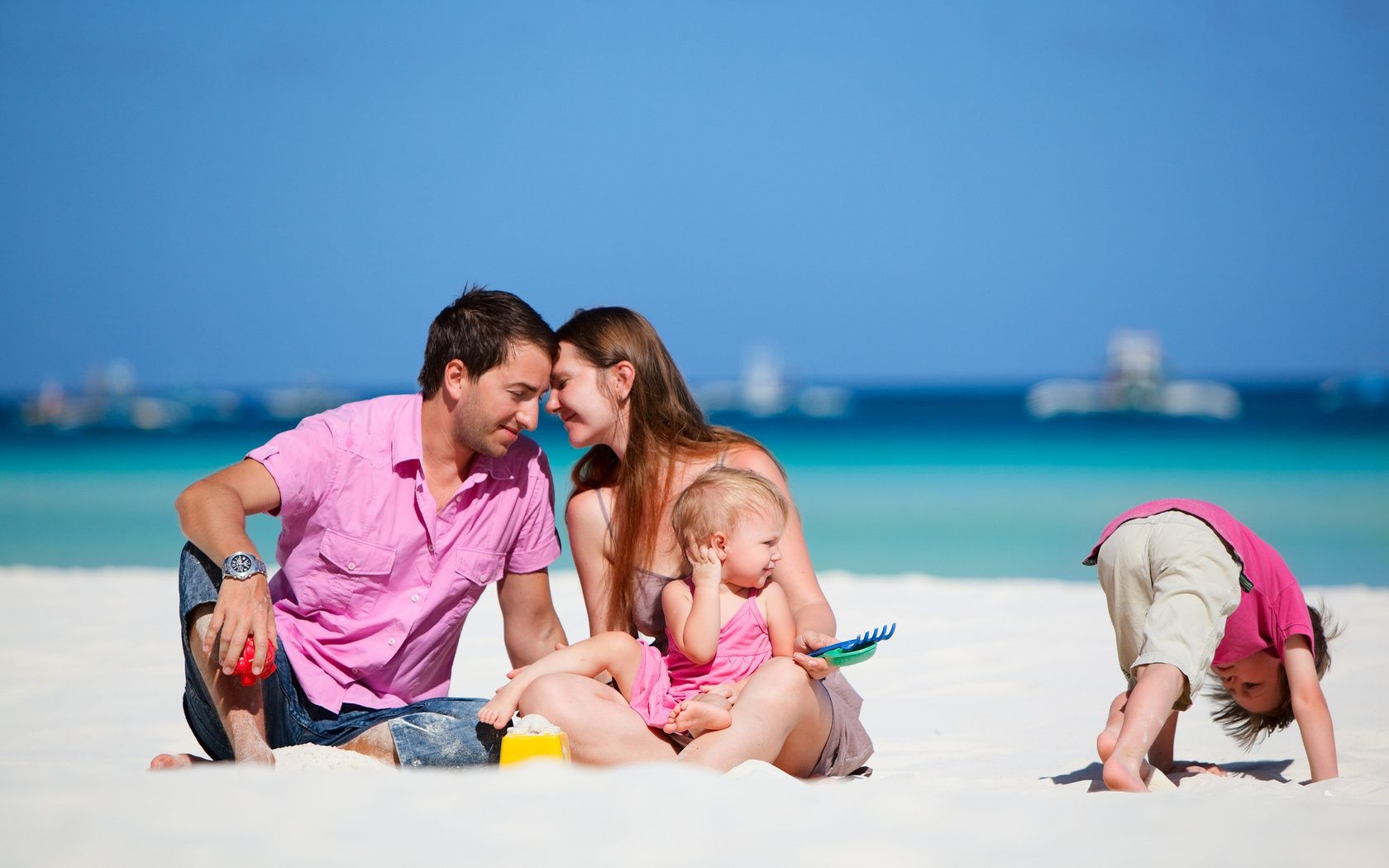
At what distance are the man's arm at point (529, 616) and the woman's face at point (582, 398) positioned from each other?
459 mm

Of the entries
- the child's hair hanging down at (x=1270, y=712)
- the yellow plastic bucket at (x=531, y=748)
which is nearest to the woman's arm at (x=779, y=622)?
the yellow plastic bucket at (x=531, y=748)

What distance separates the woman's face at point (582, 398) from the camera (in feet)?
11.3

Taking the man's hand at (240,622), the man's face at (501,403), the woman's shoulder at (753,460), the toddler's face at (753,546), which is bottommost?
the man's hand at (240,622)

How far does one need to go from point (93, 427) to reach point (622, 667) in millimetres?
37444

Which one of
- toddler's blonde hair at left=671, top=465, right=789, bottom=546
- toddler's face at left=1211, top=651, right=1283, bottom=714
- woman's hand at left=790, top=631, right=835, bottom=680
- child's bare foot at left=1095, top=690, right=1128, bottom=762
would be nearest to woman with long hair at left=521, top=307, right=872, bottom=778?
toddler's blonde hair at left=671, top=465, right=789, bottom=546

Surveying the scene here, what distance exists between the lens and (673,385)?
3514mm

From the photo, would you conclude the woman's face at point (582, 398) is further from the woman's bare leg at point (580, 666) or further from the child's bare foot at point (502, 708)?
the child's bare foot at point (502, 708)

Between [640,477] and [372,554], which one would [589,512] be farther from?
[372,554]

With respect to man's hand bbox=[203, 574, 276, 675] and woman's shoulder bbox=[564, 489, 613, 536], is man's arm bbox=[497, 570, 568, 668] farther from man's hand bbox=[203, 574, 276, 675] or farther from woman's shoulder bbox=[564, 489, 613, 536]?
man's hand bbox=[203, 574, 276, 675]

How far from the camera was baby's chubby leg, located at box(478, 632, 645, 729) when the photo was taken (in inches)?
Result: 115

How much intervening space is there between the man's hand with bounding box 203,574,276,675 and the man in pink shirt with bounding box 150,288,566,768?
0.13m

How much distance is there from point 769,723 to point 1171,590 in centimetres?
111

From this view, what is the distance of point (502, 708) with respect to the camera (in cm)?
291

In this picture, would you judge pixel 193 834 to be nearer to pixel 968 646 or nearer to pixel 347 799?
pixel 347 799
